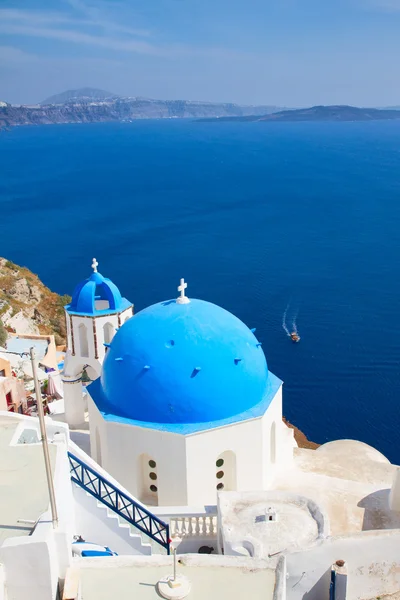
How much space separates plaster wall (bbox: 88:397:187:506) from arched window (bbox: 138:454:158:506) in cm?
2

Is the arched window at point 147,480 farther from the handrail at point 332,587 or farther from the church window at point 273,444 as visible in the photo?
the handrail at point 332,587

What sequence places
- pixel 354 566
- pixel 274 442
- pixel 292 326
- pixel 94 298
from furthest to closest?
pixel 292 326, pixel 94 298, pixel 274 442, pixel 354 566

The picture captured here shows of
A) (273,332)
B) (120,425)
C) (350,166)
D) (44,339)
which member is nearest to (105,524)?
(120,425)

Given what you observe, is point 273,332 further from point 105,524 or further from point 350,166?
point 350,166

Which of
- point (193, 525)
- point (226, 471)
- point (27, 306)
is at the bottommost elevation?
point (27, 306)

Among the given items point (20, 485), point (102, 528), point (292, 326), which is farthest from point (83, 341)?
point (292, 326)

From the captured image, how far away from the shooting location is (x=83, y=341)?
20.0 m

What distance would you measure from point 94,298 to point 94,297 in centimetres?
4

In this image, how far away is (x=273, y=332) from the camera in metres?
46.2

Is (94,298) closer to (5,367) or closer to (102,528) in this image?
(5,367)

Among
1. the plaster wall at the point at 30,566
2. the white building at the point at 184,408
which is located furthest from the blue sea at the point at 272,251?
the plaster wall at the point at 30,566

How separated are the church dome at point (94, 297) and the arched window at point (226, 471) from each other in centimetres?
609

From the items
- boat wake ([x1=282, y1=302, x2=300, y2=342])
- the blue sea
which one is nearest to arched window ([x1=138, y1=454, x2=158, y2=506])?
the blue sea

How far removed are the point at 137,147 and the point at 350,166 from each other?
81.7 m
